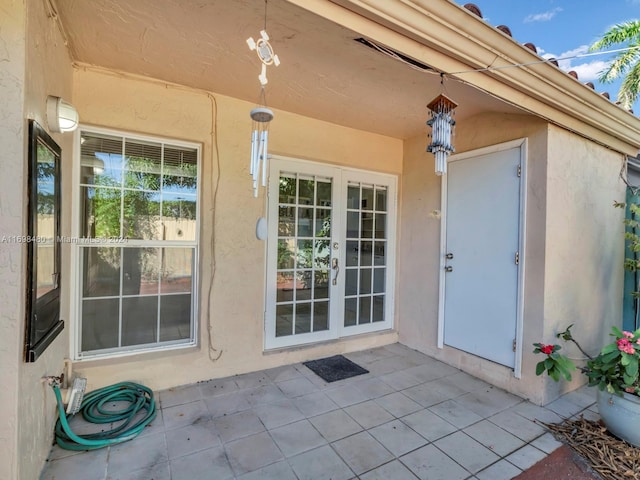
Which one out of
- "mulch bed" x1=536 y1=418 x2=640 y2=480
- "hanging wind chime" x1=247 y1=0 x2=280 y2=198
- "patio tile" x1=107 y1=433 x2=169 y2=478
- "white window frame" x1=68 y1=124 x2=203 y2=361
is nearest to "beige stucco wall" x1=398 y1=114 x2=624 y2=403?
"mulch bed" x1=536 y1=418 x2=640 y2=480

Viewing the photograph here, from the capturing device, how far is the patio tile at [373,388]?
287 cm

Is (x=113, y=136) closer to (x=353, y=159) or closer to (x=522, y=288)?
(x=353, y=159)

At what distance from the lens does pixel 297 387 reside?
2.93 m

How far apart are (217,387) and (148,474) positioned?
3.42 ft

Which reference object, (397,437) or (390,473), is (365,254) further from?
(390,473)

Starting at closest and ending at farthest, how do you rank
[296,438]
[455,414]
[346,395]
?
1. [296,438]
2. [455,414]
3. [346,395]

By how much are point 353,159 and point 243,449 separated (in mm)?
3032

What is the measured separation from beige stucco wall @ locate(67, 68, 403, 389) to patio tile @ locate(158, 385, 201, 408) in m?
0.07

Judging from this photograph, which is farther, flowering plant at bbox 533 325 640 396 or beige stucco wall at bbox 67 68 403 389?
beige stucco wall at bbox 67 68 403 389

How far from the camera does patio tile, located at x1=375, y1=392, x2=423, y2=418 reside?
257 centimetres

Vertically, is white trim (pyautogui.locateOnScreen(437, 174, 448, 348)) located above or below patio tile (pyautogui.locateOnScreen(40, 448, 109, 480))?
above

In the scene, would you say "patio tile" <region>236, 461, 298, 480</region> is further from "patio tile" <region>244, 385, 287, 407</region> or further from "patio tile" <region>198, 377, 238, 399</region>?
"patio tile" <region>198, 377, 238, 399</region>

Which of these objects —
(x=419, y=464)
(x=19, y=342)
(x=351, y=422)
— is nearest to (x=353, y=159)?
(x=351, y=422)

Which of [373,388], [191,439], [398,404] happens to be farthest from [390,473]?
[191,439]
